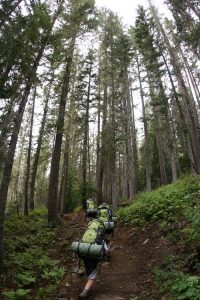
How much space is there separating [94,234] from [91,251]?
0.54m

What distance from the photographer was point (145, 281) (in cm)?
821

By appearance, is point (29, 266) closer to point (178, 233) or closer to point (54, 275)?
point (54, 275)

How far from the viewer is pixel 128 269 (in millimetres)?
9539

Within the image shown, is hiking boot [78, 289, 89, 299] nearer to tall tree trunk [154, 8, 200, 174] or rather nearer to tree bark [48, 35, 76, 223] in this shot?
tree bark [48, 35, 76, 223]

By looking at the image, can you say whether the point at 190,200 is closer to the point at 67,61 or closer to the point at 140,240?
the point at 140,240

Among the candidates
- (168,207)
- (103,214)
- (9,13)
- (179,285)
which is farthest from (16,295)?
(9,13)

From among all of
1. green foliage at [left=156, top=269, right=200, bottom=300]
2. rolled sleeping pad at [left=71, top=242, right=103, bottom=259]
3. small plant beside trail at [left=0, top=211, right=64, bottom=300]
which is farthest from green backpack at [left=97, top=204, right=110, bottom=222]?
rolled sleeping pad at [left=71, top=242, right=103, bottom=259]

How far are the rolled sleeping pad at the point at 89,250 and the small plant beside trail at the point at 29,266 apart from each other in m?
1.42

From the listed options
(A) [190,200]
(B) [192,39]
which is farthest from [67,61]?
(A) [190,200]

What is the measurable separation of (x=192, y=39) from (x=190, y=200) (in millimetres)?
7689

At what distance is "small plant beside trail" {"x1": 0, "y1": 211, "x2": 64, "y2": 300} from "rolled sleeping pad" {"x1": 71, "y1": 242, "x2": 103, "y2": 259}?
142cm

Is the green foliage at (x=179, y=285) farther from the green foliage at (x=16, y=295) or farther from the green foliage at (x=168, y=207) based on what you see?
the green foliage at (x=168, y=207)

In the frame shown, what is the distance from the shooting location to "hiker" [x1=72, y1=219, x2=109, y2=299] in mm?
7195

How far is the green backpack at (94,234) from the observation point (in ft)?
24.7
